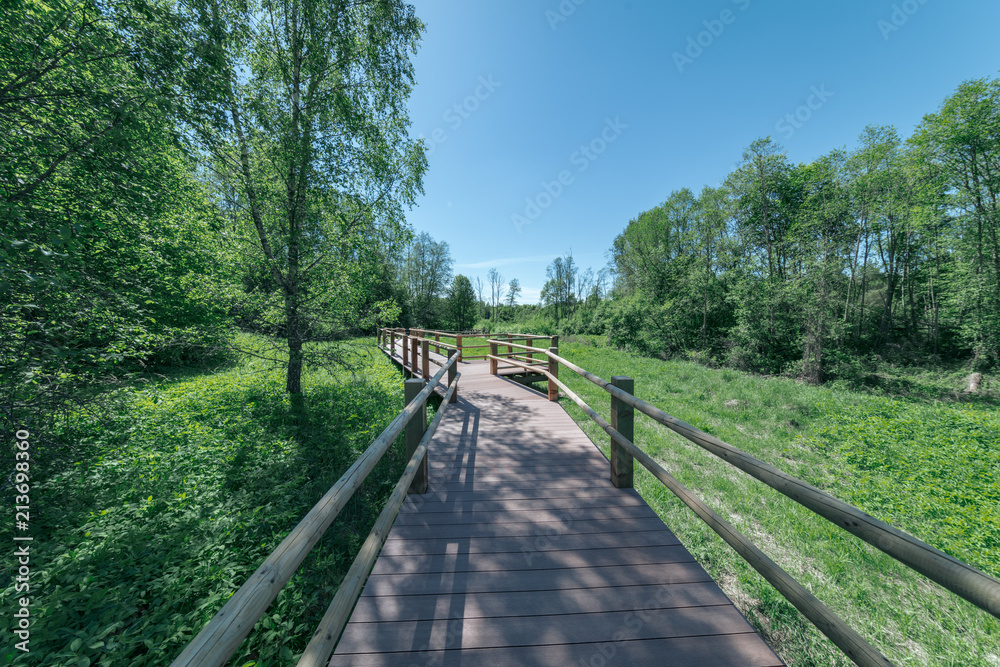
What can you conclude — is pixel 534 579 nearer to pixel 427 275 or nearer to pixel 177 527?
pixel 177 527

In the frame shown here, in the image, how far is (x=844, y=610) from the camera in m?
2.38

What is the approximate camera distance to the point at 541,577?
185cm

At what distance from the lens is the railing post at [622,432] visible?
8.75ft

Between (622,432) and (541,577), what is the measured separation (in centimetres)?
128

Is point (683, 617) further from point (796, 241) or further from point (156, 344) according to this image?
point (796, 241)

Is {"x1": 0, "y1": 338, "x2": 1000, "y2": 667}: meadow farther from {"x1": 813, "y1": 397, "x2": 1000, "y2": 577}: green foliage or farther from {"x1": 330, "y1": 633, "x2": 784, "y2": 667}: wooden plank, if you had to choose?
{"x1": 330, "y1": 633, "x2": 784, "y2": 667}: wooden plank

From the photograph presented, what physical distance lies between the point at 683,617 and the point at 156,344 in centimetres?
628

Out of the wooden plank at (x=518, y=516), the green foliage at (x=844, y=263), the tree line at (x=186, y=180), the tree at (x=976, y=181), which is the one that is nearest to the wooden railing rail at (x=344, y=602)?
the wooden plank at (x=518, y=516)

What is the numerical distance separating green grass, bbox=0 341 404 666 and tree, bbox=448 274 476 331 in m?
33.0

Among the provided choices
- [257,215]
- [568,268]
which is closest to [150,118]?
[257,215]

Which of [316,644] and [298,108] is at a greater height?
[298,108]

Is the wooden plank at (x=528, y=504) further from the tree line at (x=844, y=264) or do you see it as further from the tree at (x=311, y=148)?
the tree line at (x=844, y=264)

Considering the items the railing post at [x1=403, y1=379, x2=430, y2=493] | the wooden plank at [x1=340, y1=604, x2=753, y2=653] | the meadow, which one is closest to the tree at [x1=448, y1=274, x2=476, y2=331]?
the meadow

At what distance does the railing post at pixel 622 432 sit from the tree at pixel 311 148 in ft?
16.8
